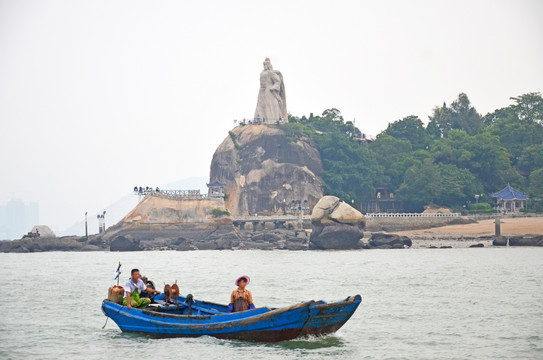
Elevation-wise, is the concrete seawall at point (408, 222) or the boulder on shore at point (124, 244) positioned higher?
the concrete seawall at point (408, 222)

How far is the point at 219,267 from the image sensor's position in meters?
70.8

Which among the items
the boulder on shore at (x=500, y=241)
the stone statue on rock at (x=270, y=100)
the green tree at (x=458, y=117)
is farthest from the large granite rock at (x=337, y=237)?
the green tree at (x=458, y=117)

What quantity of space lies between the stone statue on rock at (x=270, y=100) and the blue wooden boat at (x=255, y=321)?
113 meters

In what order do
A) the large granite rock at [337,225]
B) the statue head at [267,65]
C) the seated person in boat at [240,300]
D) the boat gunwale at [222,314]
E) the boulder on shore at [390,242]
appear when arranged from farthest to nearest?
the statue head at [267,65], the boulder on shore at [390,242], the large granite rock at [337,225], the seated person in boat at [240,300], the boat gunwale at [222,314]

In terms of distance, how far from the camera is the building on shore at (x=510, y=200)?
119875 millimetres

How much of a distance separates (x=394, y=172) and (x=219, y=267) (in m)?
68.8

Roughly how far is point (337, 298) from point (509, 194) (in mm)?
83117

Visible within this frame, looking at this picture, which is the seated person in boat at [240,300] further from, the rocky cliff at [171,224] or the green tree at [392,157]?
the green tree at [392,157]

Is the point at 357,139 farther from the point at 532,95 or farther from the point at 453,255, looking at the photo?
the point at 453,255

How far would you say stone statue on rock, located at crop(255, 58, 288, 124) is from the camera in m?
144

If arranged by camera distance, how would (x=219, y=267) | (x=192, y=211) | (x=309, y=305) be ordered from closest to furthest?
1. (x=309, y=305)
2. (x=219, y=267)
3. (x=192, y=211)

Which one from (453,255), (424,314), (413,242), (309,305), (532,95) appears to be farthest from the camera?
(532,95)

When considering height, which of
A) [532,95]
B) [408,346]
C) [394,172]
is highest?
[532,95]

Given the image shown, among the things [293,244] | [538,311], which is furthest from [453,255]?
[538,311]
